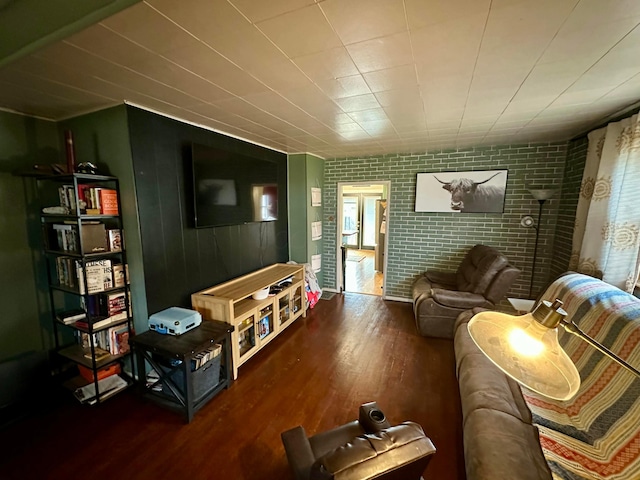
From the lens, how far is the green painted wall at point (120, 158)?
2.05 meters

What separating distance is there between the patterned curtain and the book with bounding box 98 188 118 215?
13.5 feet

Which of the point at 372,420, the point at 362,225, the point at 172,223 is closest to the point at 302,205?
the point at 172,223

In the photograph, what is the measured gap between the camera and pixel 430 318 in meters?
3.09

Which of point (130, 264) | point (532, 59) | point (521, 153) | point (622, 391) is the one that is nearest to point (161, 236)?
point (130, 264)

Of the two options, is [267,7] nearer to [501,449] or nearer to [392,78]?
[392,78]

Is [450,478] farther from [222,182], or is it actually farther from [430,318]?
[222,182]

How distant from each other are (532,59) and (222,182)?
101 inches

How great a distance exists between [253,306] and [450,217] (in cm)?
307

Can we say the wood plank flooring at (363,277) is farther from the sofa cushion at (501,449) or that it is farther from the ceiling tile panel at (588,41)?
the ceiling tile panel at (588,41)

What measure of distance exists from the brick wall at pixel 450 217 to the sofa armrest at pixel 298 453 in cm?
337

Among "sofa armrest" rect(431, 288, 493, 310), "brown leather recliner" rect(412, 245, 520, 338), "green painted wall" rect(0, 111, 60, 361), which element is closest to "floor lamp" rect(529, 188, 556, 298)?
"brown leather recliner" rect(412, 245, 520, 338)

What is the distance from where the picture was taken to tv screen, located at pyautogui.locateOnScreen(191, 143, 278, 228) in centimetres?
252

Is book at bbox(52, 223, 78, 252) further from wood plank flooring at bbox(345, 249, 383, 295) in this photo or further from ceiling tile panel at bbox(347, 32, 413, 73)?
wood plank flooring at bbox(345, 249, 383, 295)

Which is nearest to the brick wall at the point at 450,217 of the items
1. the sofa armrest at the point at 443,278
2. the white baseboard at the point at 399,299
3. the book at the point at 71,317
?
the white baseboard at the point at 399,299
